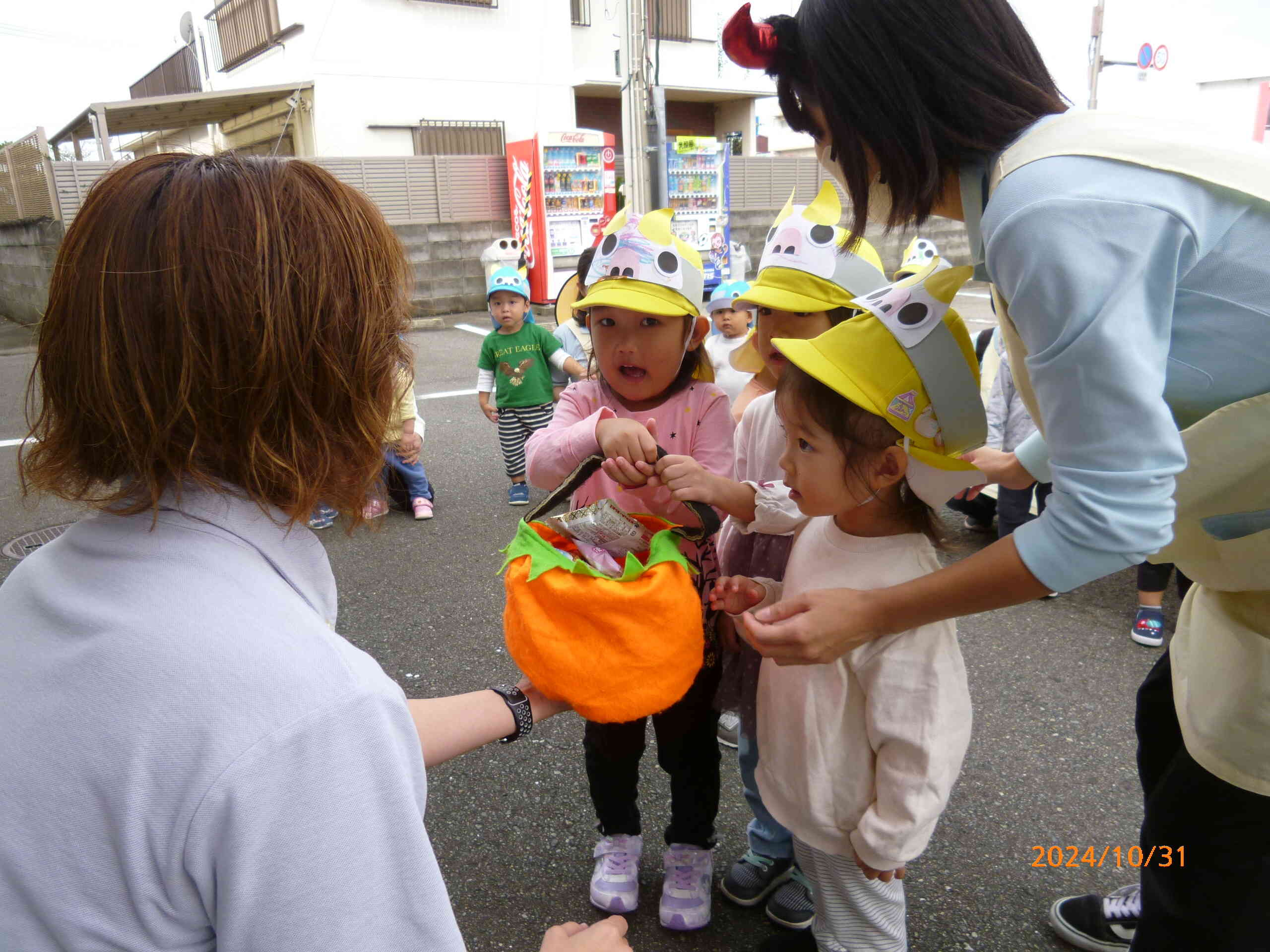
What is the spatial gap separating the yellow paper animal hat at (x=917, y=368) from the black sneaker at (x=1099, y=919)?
1169mm

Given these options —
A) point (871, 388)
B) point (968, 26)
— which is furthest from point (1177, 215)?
point (871, 388)

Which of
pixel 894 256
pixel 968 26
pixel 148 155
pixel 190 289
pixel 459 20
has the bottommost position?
pixel 894 256

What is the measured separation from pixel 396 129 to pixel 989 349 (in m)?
12.8

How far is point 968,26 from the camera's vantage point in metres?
1.08

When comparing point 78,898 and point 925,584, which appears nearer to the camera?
point 78,898

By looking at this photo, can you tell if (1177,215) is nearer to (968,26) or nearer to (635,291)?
(968,26)

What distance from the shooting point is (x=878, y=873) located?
58.0 inches

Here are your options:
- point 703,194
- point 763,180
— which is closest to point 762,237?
point 763,180

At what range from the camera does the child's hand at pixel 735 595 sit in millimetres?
1582

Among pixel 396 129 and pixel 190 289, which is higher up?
pixel 396 129

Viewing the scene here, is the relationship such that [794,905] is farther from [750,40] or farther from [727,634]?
[750,40]

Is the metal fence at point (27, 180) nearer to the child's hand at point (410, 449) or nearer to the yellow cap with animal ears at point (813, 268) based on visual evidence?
the child's hand at point (410, 449)

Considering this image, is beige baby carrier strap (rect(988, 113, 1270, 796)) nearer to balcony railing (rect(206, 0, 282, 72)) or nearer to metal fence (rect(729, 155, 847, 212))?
metal fence (rect(729, 155, 847, 212))

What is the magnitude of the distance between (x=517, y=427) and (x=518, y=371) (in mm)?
345
